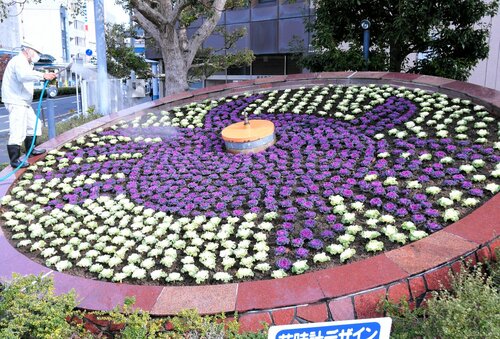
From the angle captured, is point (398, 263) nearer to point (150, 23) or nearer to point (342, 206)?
point (342, 206)

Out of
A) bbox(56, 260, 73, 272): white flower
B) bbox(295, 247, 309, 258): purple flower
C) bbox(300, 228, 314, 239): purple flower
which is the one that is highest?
bbox(300, 228, 314, 239): purple flower

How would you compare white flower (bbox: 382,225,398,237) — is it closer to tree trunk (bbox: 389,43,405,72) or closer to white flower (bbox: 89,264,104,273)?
white flower (bbox: 89,264,104,273)

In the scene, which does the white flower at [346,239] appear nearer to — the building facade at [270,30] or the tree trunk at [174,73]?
the tree trunk at [174,73]

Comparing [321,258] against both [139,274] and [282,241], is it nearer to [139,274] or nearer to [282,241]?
[282,241]

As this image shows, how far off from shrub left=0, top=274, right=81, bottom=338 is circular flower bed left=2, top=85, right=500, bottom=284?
678 mm

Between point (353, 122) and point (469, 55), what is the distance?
14.8ft

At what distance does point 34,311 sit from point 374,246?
2529 mm

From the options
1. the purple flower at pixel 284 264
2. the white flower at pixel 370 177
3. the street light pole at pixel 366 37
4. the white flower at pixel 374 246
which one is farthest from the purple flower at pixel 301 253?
the street light pole at pixel 366 37

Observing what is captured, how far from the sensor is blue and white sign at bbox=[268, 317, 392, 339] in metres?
1.76

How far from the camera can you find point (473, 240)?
3295 millimetres

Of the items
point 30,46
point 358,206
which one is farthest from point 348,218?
point 30,46

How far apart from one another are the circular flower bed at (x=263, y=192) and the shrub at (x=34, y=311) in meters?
0.68

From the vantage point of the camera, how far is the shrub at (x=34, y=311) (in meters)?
2.70

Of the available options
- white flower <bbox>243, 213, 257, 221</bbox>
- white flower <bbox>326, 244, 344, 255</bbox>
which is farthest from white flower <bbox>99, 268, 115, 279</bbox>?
white flower <bbox>326, 244, 344, 255</bbox>
